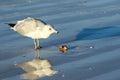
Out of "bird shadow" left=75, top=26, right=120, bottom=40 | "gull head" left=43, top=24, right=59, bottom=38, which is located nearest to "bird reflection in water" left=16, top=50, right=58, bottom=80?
"gull head" left=43, top=24, right=59, bottom=38

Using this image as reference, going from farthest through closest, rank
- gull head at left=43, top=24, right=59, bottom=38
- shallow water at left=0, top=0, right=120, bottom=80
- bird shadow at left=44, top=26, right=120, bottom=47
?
bird shadow at left=44, top=26, right=120, bottom=47, gull head at left=43, top=24, right=59, bottom=38, shallow water at left=0, top=0, right=120, bottom=80

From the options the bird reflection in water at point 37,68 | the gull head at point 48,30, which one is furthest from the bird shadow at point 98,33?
the bird reflection in water at point 37,68

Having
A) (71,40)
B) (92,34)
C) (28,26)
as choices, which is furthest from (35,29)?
(92,34)

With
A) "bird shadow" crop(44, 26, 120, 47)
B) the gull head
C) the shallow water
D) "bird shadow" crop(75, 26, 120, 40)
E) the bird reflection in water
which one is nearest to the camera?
the bird reflection in water

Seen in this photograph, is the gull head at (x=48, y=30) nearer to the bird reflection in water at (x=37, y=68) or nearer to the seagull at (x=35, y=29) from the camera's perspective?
the seagull at (x=35, y=29)

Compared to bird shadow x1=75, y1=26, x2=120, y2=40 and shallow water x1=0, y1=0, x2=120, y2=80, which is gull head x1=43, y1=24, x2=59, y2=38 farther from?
bird shadow x1=75, y1=26, x2=120, y2=40

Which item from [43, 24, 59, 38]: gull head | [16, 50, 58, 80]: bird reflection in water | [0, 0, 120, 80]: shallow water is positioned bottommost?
[16, 50, 58, 80]: bird reflection in water

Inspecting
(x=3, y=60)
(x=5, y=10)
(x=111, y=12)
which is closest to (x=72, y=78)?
(x=3, y=60)

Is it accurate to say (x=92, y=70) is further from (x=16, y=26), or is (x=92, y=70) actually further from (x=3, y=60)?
(x=16, y=26)
